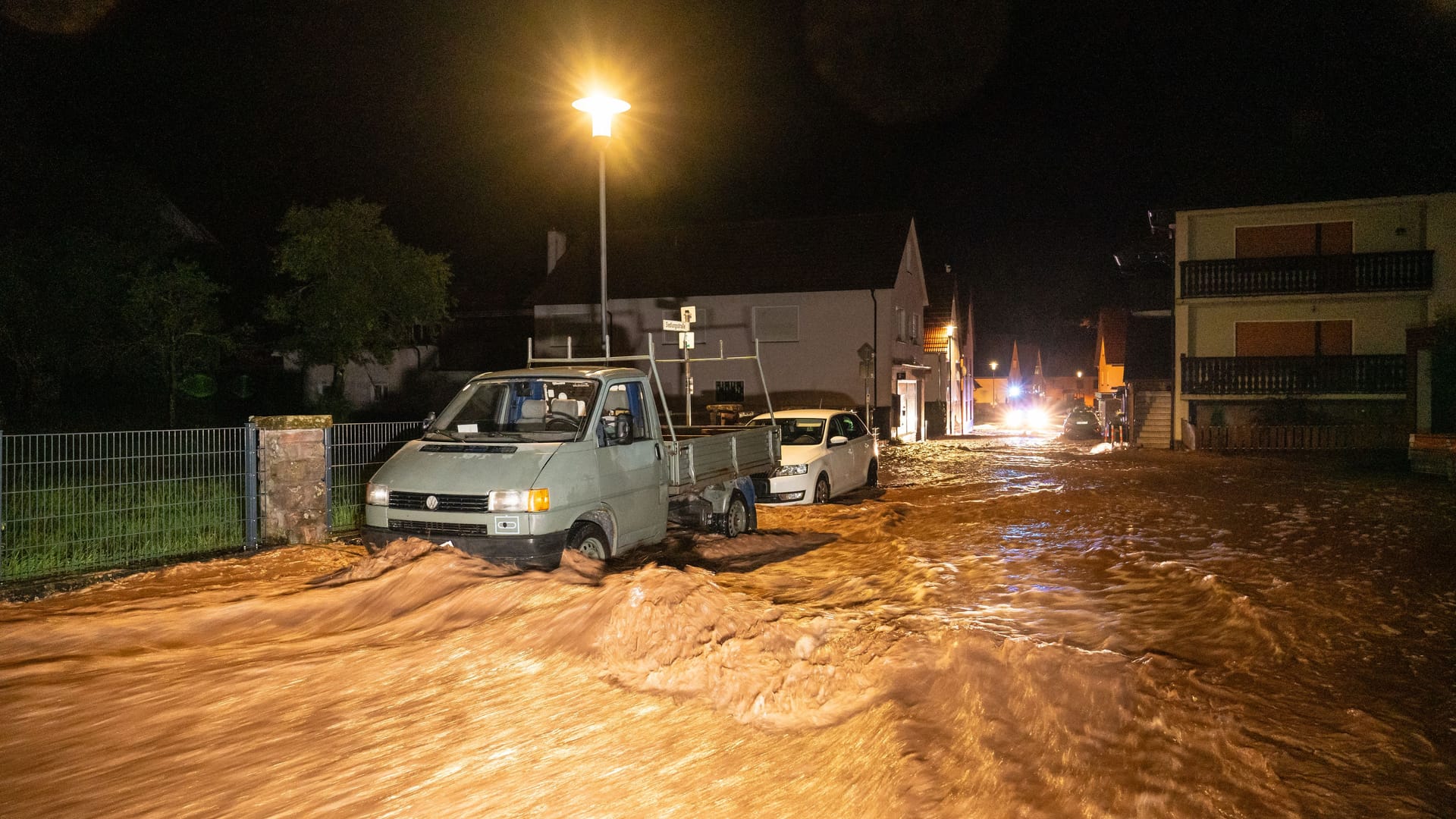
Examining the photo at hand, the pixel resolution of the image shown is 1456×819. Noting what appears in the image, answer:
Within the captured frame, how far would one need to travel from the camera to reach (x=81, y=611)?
7.67 m

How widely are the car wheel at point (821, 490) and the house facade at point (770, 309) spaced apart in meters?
16.1

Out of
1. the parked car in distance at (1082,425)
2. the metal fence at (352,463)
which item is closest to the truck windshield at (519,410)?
the metal fence at (352,463)

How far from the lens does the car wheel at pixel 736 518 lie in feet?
36.1

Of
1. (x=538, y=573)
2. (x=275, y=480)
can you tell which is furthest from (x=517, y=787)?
(x=275, y=480)

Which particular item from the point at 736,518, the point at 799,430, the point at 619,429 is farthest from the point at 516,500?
the point at 799,430

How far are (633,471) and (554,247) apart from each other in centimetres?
3285

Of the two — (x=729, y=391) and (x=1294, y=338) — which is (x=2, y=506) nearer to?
(x=729, y=391)

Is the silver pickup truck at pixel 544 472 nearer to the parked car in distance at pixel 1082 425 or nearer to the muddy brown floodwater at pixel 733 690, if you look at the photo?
the muddy brown floodwater at pixel 733 690

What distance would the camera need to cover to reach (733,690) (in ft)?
18.6

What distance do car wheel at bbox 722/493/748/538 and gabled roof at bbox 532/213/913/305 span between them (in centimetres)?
2269

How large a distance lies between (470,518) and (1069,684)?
4586 millimetres

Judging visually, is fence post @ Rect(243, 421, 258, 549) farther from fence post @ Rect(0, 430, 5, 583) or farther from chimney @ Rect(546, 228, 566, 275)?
chimney @ Rect(546, 228, 566, 275)

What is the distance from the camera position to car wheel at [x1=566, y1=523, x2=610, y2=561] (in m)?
8.00

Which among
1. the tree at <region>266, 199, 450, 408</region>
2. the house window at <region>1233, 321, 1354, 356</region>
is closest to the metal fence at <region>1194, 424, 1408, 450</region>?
the house window at <region>1233, 321, 1354, 356</region>
